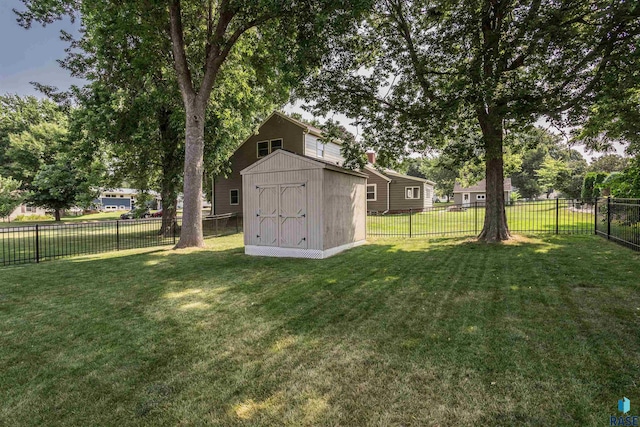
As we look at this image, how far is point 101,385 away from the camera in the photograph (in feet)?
8.75

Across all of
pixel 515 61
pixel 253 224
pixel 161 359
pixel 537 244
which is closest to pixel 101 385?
pixel 161 359

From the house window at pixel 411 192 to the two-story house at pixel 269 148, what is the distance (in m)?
6.43

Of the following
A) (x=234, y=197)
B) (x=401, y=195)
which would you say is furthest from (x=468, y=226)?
(x=234, y=197)

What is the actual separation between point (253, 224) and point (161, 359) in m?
6.62

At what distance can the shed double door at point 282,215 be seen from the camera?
8.84m

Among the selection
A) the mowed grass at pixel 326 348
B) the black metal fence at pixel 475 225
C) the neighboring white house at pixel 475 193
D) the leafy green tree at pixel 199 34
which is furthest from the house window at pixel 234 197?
the neighboring white house at pixel 475 193

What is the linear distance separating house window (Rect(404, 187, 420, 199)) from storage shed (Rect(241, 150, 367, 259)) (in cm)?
1510

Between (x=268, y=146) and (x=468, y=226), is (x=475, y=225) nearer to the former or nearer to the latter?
(x=468, y=226)

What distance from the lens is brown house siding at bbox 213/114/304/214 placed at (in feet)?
59.8

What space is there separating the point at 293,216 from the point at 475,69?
6.06 metres

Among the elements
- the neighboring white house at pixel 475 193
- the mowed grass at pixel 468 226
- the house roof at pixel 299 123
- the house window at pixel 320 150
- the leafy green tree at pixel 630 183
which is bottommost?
the mowed grass at pixel 468 226

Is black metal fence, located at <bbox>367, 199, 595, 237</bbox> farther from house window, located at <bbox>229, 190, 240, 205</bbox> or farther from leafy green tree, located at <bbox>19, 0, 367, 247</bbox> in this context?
house window, located at <bbox>229, 190, 240, 205</bbox>

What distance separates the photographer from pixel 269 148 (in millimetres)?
19156

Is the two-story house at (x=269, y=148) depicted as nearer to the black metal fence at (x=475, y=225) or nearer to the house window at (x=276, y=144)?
the house window at (x=276, y=144)
